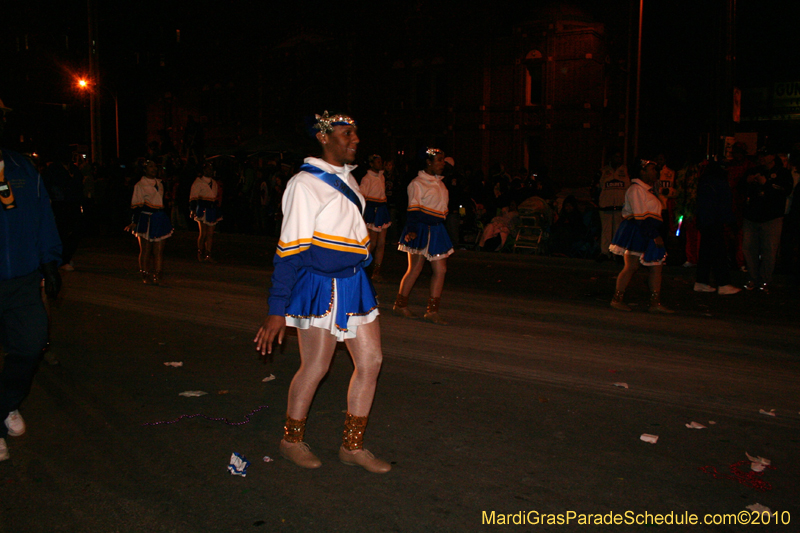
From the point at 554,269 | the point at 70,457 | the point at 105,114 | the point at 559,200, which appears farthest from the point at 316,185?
the point at 105,114

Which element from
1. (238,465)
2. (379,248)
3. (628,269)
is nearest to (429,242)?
(628,269)

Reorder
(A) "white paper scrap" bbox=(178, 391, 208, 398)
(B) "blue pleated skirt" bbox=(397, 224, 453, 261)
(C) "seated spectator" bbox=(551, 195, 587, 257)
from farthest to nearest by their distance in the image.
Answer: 1. (C) "seated spectator" bbox=(551, 195, 587, 257)
2. (B) "blue pleated skirt" bbox=(397, 224, 453, 261)
3. (A) "white paper scrap" bbox=(178, 391, 208, 398)

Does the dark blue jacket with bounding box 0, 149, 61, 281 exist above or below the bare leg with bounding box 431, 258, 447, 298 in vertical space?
above

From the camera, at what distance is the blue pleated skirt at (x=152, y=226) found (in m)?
11.7

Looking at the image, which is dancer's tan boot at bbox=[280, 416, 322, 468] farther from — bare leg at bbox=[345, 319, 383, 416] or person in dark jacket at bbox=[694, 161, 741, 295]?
person in dark jacket at bbox=[694, 161, 741, 295]

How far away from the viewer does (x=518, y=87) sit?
3497 centimetres

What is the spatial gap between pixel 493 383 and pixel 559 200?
529 inches

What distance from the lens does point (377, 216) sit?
1251 cm

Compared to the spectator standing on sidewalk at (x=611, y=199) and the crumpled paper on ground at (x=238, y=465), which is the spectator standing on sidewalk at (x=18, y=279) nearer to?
the crumpled paper on ground at (x=238, y=465)

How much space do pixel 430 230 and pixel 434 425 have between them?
4041 millimetres

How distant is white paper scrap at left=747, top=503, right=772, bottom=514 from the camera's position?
384 cm

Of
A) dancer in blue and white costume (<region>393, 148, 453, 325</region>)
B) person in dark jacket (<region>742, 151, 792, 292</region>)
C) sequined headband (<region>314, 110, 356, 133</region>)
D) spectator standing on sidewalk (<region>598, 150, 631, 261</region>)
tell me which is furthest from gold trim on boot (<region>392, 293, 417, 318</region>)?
spectator standing on sidewalk (<region>598, 150, 631, 261</region>)

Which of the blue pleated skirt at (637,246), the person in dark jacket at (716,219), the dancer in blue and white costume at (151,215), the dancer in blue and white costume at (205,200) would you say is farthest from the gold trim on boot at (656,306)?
the dancer in blue and white costume at (205,200)

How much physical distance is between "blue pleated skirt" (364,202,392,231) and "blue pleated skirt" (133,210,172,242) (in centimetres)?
335
